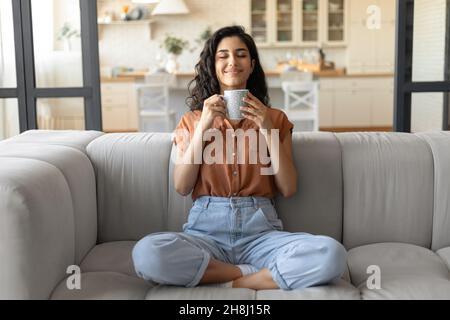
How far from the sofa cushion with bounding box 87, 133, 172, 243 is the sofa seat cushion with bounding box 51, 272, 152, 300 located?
386 millimetres

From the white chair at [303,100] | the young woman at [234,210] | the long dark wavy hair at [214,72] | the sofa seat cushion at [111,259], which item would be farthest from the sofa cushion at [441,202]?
the white chair at [303,100]

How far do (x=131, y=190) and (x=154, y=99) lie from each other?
A: 3.86 metres

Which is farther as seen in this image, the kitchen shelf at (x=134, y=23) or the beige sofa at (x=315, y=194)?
the kitchen shelf at (x=134, y=23)

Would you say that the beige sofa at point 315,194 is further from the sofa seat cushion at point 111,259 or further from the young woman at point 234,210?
the young woman at point 234,210

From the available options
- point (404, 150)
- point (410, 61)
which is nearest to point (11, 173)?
point (404, 150)

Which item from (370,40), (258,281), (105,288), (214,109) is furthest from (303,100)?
(105,288)

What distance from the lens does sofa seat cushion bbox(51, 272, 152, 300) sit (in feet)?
5.59

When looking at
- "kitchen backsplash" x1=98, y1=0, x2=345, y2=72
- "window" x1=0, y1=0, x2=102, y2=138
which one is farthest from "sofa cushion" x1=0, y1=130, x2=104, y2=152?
"kitchen backsplash" x1=98, y1=0, x2=345, y2=72

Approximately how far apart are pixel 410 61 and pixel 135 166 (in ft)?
4.53

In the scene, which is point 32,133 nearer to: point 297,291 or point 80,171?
point 80,171

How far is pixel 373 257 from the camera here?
203 cm

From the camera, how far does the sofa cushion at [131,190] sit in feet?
7.33

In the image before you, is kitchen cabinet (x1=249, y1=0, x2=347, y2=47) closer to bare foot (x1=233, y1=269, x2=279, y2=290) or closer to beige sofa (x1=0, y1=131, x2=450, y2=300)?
beige sofa (x1=0, y1=131, x2=450, y2=300)

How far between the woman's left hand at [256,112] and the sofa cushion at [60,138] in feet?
2.40
